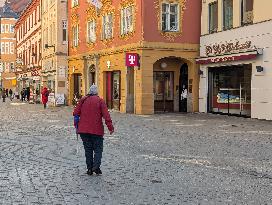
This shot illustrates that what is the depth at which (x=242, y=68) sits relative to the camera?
24.7 meters

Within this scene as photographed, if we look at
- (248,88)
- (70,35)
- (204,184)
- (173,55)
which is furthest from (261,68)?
(70,35)

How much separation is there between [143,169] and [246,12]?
16.6 metres

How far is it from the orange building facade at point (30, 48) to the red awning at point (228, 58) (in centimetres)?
2848

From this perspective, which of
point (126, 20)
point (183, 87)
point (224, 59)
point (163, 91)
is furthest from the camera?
point (183, 87)

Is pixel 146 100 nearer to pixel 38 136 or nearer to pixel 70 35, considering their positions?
pixel 38 136

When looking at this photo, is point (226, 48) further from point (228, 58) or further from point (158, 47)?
point (158, 47)

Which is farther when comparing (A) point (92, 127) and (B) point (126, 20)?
(B) point (126, 20)

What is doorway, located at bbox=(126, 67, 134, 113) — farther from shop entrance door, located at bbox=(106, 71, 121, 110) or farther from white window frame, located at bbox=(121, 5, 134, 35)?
white window frame, located at bbox=(121, 5, 134, 35)

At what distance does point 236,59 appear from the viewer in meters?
24.0


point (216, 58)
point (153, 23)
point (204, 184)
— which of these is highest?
point (153, 23)

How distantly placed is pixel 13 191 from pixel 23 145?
6080 millimetres

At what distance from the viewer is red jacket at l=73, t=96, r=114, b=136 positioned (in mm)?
8969

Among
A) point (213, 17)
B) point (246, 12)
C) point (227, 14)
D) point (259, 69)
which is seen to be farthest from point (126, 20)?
point (259, 69)

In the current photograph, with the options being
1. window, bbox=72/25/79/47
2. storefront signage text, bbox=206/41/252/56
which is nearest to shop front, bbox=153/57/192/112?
storefront signage text, bbox=206/41/252/56
